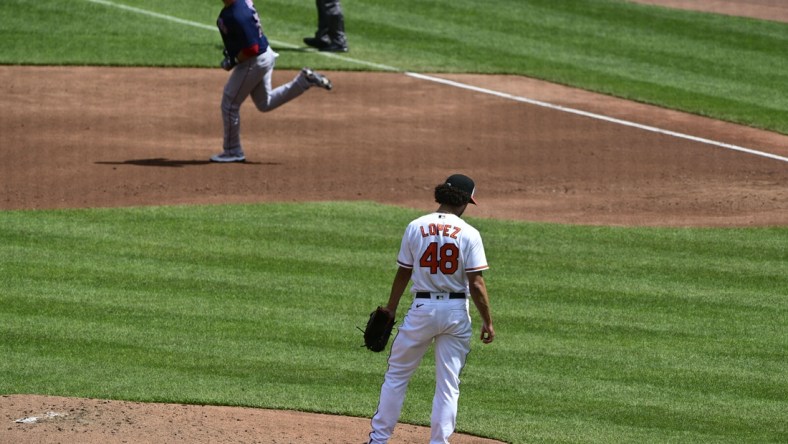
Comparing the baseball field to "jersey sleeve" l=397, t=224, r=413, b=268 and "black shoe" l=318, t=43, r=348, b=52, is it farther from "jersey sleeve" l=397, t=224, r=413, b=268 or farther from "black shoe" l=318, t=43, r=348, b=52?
"jersey sleeve" l=397, t=224, r=413, b=268

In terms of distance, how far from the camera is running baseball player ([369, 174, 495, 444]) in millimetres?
7660

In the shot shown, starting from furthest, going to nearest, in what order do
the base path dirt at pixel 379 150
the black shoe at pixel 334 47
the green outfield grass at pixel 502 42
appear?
the black shoe at pixel 334 47 → the green outfield grass at pixel 502 42 → the base path dirt at pixel 379 150

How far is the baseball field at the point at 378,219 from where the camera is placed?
9.20 m

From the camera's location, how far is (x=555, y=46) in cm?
2247

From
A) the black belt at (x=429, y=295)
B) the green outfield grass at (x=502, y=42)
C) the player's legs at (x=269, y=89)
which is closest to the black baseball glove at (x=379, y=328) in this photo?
the black belt at (x=429, y=295)

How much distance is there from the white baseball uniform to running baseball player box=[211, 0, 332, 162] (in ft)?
24.9

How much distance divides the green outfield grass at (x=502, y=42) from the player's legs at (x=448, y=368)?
1158 centimetres

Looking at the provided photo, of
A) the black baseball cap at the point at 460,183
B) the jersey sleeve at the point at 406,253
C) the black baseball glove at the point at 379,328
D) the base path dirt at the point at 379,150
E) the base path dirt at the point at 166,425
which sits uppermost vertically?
the black baseball cap at the point at 460,183

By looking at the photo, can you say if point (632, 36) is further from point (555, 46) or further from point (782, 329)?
point (782, 329)

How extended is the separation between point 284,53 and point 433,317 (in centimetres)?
1393

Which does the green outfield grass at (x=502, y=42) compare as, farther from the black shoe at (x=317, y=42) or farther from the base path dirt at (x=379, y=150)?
the base path dirt at (x=379, y=150)

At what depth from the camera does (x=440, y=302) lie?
25.2 ft

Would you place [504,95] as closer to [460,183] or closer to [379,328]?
[460,183]

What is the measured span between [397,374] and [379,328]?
0.98ft
